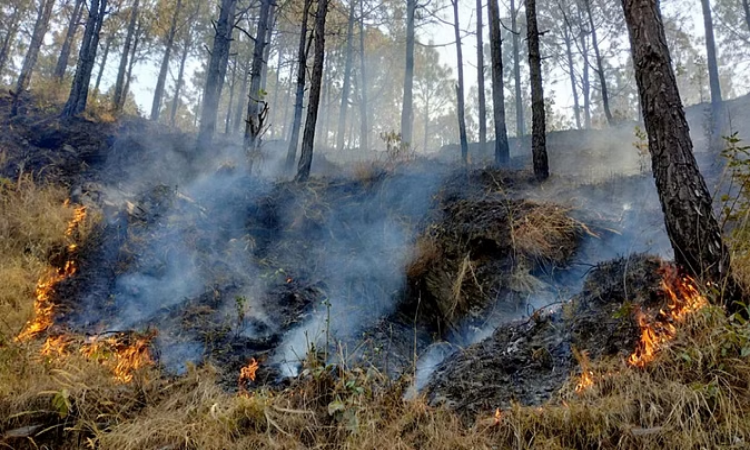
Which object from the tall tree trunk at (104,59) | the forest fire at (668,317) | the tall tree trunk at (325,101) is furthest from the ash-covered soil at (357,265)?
the tall tree trunk at (325,101)

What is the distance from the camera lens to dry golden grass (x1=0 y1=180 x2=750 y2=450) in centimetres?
205

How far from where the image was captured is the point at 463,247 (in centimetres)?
511

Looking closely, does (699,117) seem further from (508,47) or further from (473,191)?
(473,191)

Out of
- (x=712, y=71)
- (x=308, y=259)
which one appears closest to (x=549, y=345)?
(x=308, y=259)

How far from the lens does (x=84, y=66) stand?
9.79 metres

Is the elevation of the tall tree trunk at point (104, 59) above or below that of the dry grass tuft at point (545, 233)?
above

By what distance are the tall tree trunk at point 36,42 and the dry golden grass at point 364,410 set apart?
1259cm

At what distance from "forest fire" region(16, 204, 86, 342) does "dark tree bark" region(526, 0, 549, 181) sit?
756 centimetres

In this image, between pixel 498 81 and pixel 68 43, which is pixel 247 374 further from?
pixel 68 43

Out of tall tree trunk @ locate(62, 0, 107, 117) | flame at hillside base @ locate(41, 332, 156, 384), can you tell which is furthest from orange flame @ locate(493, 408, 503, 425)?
tall tree trunk @ locate(62, 0, 107, 117)

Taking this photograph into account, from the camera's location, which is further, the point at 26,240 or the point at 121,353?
the point at 26,240

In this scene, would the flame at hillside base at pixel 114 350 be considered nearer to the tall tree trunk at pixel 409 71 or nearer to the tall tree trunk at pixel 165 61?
the tall tree trunk at pixel 409 71

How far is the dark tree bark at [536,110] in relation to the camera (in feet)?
22.6

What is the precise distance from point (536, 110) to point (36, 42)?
17.6 meters
